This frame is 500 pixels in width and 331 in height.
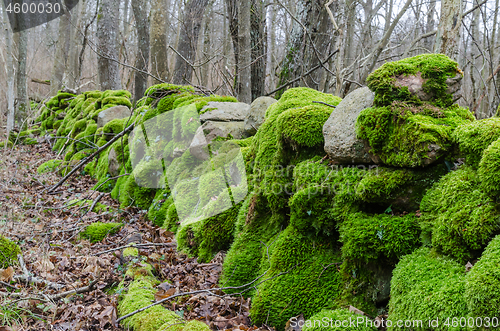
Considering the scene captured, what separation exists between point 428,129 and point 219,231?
105 inches

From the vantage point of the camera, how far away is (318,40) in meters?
6.66

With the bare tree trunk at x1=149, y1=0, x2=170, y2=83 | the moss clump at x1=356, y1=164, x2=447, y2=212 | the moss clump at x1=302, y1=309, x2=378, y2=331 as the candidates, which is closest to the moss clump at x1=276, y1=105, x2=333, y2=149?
the moss clump at x1=356, y1=164, x2=447, y2=212

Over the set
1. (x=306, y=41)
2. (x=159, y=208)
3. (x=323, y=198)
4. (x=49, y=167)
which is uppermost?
(x=306, y=41)

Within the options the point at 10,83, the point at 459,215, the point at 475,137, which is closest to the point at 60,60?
the point at 10,83

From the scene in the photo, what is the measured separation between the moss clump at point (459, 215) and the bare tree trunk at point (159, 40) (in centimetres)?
829

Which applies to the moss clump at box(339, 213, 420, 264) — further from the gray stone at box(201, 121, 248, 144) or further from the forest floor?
the gray stone at box(201, 121, 248, 144)

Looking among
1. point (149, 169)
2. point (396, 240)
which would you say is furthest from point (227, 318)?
point (149, 169)

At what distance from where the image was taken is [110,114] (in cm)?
963

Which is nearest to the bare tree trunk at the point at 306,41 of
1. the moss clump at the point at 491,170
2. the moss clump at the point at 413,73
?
the moss clump at the point at 413,73

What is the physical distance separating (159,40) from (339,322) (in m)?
8.87

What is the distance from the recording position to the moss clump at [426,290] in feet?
6.07

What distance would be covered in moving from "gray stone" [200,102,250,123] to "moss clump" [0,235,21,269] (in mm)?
3232

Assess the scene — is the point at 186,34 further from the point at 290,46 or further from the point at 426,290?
the point at 426,290

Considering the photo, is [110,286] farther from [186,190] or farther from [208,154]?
[208,154]
